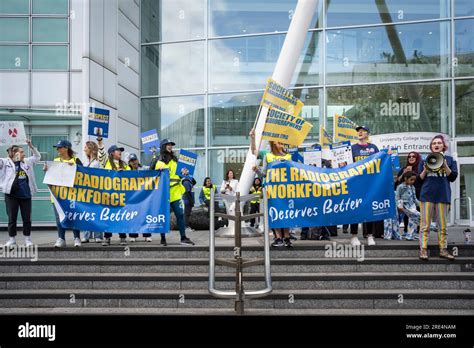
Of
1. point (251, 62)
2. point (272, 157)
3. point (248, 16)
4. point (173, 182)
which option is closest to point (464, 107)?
point (251, 62)

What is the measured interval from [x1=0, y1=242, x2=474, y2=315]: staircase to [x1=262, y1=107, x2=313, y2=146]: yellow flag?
2114 mm

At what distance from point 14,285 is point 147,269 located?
2088 millimetres

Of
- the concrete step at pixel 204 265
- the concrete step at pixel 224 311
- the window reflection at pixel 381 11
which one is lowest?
the concrete step at pixel 224 311

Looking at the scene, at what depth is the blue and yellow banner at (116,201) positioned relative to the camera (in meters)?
7.97

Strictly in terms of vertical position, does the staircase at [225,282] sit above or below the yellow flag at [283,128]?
below

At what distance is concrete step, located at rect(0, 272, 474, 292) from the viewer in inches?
Answer: 262

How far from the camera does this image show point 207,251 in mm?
7555

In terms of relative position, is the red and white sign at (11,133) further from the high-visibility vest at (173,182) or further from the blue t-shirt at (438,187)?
the blue t-shirt at (438,187)

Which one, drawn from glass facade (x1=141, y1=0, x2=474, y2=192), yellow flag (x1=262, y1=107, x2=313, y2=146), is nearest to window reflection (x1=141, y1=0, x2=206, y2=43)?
glass facade (x1=141, y1=0, x2=474, y2=192)

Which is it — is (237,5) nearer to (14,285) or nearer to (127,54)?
(127,54)

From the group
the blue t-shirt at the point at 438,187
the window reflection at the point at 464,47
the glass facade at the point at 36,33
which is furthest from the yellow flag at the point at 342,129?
the glass facade at the point at 36,33

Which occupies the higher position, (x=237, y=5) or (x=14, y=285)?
(x=237, y=5)

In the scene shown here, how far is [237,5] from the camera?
58.9 feet
